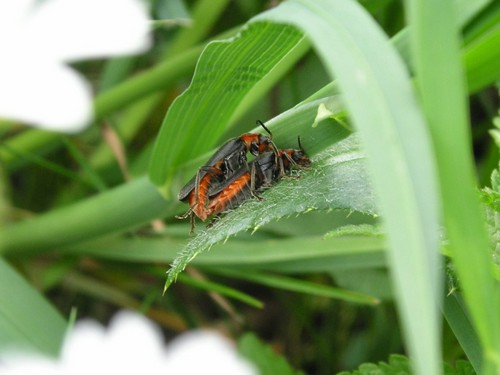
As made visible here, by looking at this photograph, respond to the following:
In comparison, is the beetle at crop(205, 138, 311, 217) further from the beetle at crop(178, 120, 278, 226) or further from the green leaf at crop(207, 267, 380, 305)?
the green leaf at crop(207, 267, 380, 305)

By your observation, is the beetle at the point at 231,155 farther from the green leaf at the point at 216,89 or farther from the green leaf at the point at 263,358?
the green leaf at the point at 263,358

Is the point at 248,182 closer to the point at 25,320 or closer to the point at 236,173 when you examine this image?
the point at 236,173

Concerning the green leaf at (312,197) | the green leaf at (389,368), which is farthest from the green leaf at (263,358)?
the green leaf at (312,197)

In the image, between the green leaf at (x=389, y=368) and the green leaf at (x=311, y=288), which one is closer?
the green leaf at (x=389, y=368)

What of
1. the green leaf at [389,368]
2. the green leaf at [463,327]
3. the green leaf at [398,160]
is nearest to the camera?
the green leaf at [398,160]

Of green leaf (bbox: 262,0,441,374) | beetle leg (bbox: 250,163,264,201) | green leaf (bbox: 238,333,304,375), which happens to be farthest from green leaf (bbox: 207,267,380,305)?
green leaf (bbox: 262,0,441,374)

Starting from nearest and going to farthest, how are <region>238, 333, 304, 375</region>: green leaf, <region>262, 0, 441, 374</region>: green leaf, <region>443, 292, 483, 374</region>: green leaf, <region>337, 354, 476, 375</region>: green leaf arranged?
<region>262, 0, 441, 374</region>: green leaf → <region>443, 292, 483, 374</region>: green leaf → <region>337, 354, 476, 375</region>: green leaf → <region>238, 333, 304, 375</region>: green leaf
